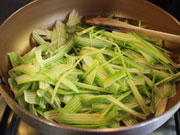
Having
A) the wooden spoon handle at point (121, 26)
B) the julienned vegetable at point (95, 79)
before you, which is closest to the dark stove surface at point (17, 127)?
the julienned vegetable at point (95, 79)

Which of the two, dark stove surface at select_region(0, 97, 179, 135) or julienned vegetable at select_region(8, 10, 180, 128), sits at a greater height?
julienned vegetable at select_region(8, 10, 180, 128)

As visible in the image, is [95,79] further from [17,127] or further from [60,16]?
[60,16]

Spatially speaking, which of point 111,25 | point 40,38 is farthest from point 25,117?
point 111,25

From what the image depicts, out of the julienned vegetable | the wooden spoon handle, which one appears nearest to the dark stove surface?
the julienned vegetable

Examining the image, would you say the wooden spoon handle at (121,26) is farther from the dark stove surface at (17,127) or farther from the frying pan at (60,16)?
the dark stove surface at (17,127)

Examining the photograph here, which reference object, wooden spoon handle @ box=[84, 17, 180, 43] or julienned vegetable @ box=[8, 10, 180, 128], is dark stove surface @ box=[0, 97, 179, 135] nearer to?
julienned vegetable @ box=[8, 10, 180, 128]

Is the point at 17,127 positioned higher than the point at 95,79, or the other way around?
the point at 95,79

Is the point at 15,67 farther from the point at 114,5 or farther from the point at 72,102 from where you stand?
the point at 114,5

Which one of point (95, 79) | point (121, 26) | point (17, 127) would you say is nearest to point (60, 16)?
point (121, 26)
